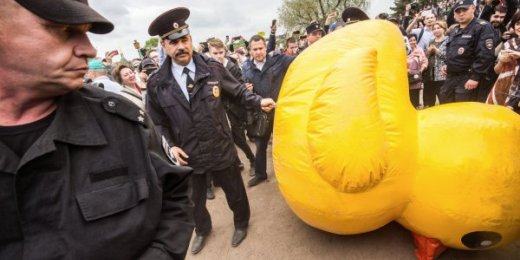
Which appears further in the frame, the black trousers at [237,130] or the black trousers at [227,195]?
the black trousers at [237,130]

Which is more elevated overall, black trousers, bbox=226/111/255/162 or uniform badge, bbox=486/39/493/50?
uniform badge, bbox=486/39/493/50

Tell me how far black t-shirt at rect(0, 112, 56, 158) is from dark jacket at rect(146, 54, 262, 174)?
6.16 ft

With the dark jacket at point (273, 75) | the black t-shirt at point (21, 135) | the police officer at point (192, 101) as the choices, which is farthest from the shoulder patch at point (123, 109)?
the dark jacket at point (273, 75)

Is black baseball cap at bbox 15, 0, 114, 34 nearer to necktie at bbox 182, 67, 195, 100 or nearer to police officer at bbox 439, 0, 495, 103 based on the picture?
necktie at bbox 182, 67, 195, 100

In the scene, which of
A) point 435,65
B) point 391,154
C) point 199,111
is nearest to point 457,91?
point 435,65

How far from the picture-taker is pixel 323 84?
2207mm

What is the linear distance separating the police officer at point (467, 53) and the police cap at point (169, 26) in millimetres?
3740

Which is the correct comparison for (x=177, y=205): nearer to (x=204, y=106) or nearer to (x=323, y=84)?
(x=323, y=84)

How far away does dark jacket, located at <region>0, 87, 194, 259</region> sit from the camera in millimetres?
913

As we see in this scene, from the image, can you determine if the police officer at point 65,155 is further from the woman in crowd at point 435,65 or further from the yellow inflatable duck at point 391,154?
the woman in crowd at point 435,65

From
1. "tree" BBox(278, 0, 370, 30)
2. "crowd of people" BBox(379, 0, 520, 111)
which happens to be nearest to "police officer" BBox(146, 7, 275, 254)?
"crowd of people" BBox(379, 0, 520, 111)

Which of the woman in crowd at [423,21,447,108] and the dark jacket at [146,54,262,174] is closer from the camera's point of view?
the dark jacket at [146,54,262,174]

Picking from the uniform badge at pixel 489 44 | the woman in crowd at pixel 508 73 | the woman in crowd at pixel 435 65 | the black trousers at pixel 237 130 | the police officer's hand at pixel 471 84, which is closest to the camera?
the woman in crowd at pixel 508 73

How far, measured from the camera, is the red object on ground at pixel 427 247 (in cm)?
239
